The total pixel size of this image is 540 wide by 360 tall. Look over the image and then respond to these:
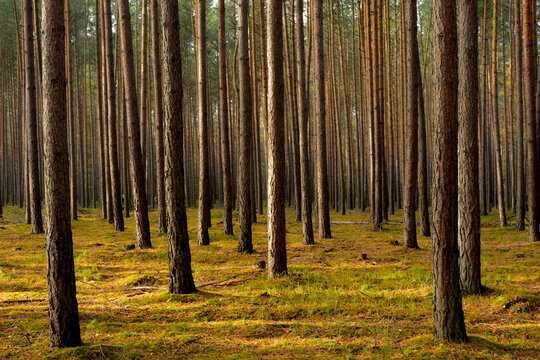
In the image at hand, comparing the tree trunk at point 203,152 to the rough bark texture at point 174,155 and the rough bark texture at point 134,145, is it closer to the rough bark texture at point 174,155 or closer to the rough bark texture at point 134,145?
the rough bark texture at point 134,145

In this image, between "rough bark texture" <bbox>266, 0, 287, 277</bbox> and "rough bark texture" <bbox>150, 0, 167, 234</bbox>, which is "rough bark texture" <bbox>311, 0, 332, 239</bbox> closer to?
"rough bark texture" <bbox>150, 0, 167, 234</bbox>

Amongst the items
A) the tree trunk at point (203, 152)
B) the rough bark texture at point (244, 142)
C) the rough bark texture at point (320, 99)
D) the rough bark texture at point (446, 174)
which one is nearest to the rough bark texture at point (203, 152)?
the tree trunk at point (203, 152)

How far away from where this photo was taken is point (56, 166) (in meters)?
5.86

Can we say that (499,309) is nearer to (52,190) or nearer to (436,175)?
(436,175)

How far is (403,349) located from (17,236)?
1389 centimetres

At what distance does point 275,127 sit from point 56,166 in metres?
4.46

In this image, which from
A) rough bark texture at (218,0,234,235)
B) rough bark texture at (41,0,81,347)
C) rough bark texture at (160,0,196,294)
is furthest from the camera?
rough bark texture at (218,0,234,235)

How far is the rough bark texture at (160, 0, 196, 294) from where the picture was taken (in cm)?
862

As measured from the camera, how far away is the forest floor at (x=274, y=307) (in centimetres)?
608

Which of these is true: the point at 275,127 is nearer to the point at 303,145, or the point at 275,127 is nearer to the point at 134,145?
the point at 134,145

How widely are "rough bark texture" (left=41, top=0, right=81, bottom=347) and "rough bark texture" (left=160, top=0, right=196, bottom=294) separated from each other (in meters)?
2.78

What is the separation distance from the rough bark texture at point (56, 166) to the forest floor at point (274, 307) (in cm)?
66

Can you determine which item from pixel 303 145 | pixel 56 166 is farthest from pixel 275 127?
pixel 303 145

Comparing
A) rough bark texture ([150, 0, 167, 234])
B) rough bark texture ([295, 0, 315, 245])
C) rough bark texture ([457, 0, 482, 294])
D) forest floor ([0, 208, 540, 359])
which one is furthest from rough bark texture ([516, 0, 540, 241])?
rough bark texture ([150, 0, 167, 234])
